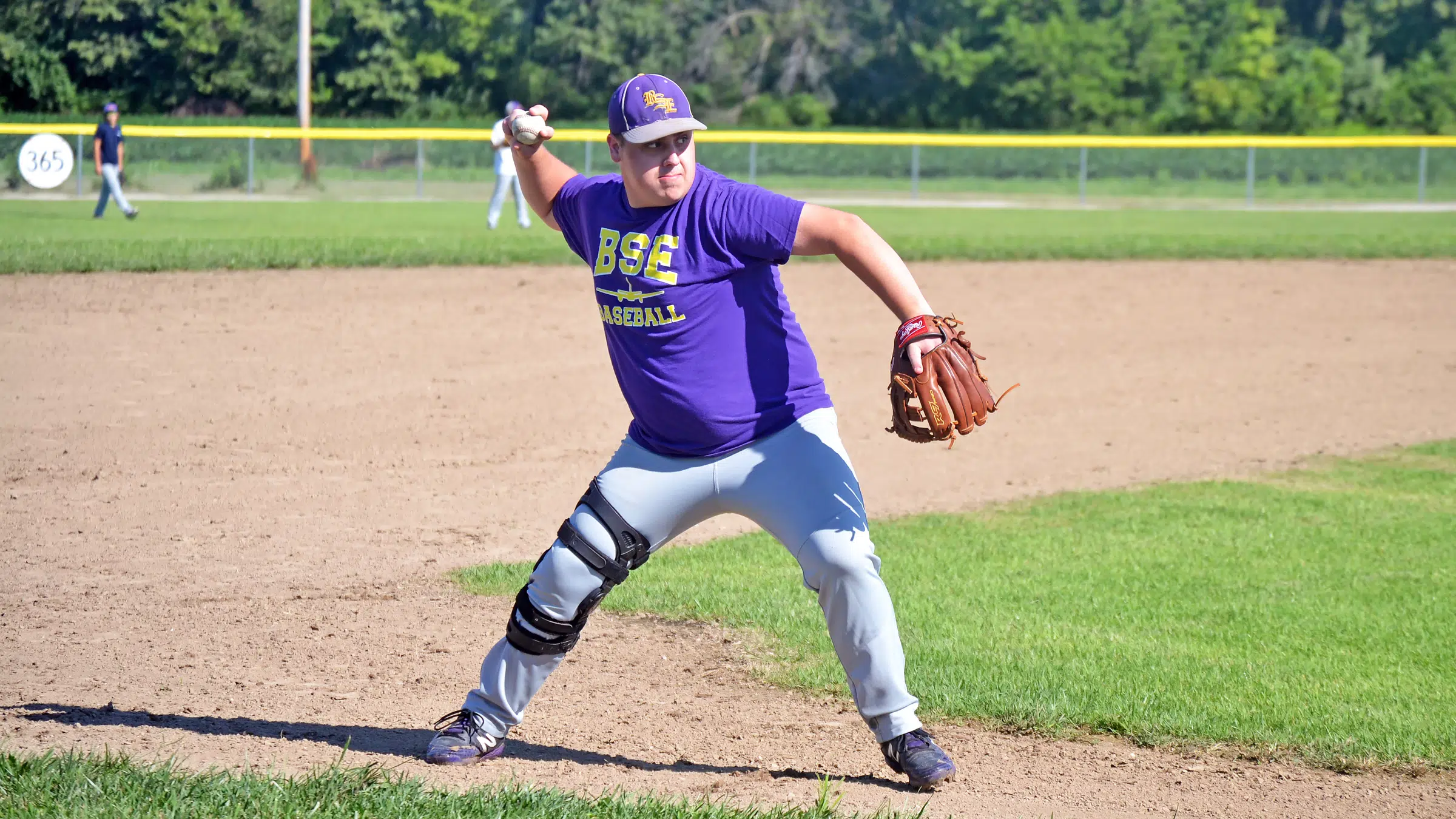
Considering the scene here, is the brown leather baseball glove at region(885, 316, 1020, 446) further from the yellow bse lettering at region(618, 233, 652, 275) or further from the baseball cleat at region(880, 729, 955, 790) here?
the baseball cleat at region(880, 729, 955, 790)

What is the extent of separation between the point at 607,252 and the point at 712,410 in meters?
0.50

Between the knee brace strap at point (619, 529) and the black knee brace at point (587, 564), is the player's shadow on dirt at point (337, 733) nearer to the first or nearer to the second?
the black knee brace at point (587, 564)

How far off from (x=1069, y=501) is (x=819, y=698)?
3222mm

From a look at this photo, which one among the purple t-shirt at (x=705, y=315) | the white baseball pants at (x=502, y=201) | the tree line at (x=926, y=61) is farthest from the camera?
the tree line at (x=926, y=61)

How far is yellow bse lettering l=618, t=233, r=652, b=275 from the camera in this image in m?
3.75

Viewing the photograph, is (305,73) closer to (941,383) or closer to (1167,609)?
(1167,609)

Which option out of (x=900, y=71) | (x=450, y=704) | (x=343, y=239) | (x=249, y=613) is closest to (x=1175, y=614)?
(x=450, y=704)

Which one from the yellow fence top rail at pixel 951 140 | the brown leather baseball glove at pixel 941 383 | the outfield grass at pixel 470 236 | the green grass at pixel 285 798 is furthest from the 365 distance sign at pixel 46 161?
the brown leather baseball glove at pixel 941 383

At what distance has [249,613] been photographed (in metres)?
5.41

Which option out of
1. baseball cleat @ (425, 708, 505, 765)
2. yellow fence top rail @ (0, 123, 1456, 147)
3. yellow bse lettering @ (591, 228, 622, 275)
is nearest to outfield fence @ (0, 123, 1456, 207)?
yellow fence top rail @ (0, 123, 1456, 147)

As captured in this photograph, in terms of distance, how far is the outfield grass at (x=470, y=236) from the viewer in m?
14.3

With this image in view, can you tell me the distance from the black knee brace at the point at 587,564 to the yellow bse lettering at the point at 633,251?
568mm

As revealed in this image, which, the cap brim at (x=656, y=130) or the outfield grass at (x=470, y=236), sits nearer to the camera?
the cap brim at (x=656, y=130)

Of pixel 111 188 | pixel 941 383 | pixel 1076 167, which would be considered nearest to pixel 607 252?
pixel 941 383
